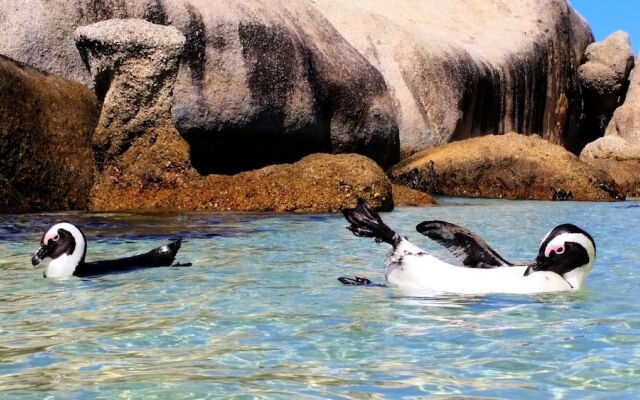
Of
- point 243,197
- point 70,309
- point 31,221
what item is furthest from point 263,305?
point 243,197

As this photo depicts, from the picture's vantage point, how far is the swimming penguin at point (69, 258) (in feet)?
22.0

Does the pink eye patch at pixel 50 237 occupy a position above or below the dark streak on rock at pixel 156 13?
below

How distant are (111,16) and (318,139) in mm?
4056

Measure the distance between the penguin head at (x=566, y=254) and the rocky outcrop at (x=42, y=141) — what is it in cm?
835

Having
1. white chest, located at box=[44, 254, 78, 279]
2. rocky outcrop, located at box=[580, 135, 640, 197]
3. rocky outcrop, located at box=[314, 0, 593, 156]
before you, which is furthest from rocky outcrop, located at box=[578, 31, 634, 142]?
white chest, located at box=[44, 254, 78, 279]

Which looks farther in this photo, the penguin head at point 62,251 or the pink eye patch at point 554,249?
the penguin head at point 62,251

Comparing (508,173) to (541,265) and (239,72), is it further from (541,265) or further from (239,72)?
(541,265)

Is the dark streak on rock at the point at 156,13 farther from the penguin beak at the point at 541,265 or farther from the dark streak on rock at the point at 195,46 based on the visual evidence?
the penguin beak at the point at 541,265

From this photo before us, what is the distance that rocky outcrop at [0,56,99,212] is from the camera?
1253cm

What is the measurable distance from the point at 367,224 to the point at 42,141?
26.7ft

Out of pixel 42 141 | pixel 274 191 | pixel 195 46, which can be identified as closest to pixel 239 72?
pixel 195 46

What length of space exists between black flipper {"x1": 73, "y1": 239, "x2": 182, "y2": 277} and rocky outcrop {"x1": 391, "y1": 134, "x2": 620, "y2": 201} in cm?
1199

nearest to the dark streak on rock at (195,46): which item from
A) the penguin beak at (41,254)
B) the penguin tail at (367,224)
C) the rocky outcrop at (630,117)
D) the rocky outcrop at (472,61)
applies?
the rocky outcrop at (472,61)

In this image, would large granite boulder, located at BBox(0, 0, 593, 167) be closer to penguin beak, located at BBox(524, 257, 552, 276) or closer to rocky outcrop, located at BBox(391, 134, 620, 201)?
rocky outcrop, located at BBox(391, 134, 620, 201)
